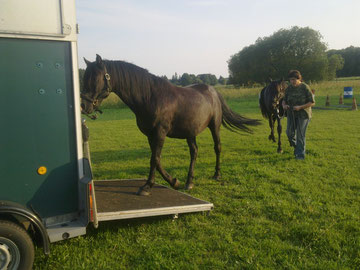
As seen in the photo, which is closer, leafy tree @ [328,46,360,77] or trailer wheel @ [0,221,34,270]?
trailer wheel @ [0,221,34,270]

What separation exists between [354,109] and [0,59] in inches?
830

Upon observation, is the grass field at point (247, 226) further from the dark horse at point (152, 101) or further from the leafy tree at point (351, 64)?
the leafy tree at point (351, 64)

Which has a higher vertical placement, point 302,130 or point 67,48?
point 67,48

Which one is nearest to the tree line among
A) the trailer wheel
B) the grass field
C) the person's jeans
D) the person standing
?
the person standing

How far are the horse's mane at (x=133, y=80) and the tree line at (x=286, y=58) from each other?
4917 centimetres

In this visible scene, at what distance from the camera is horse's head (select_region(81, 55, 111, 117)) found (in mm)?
3873

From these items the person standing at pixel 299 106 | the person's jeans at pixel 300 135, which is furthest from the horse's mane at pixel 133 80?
the person's jeans at pixel 300 135

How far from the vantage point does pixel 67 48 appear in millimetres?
2895

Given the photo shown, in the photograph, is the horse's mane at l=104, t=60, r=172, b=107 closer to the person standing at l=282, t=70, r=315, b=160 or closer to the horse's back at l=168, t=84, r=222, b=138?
the horse's back at l=168, t=84, r=222, b=138

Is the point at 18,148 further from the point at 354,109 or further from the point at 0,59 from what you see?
the point at 354,109

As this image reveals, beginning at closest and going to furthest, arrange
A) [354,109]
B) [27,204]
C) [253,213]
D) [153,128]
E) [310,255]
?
[27,204] → [310,255] → [253,213] → [153,128] → [354,109]

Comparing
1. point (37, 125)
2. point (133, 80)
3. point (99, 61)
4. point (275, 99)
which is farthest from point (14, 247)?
point (275, 99)

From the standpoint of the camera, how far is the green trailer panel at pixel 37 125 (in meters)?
2.70

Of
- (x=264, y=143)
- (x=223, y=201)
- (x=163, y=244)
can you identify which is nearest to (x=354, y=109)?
(x=264, y=143)
